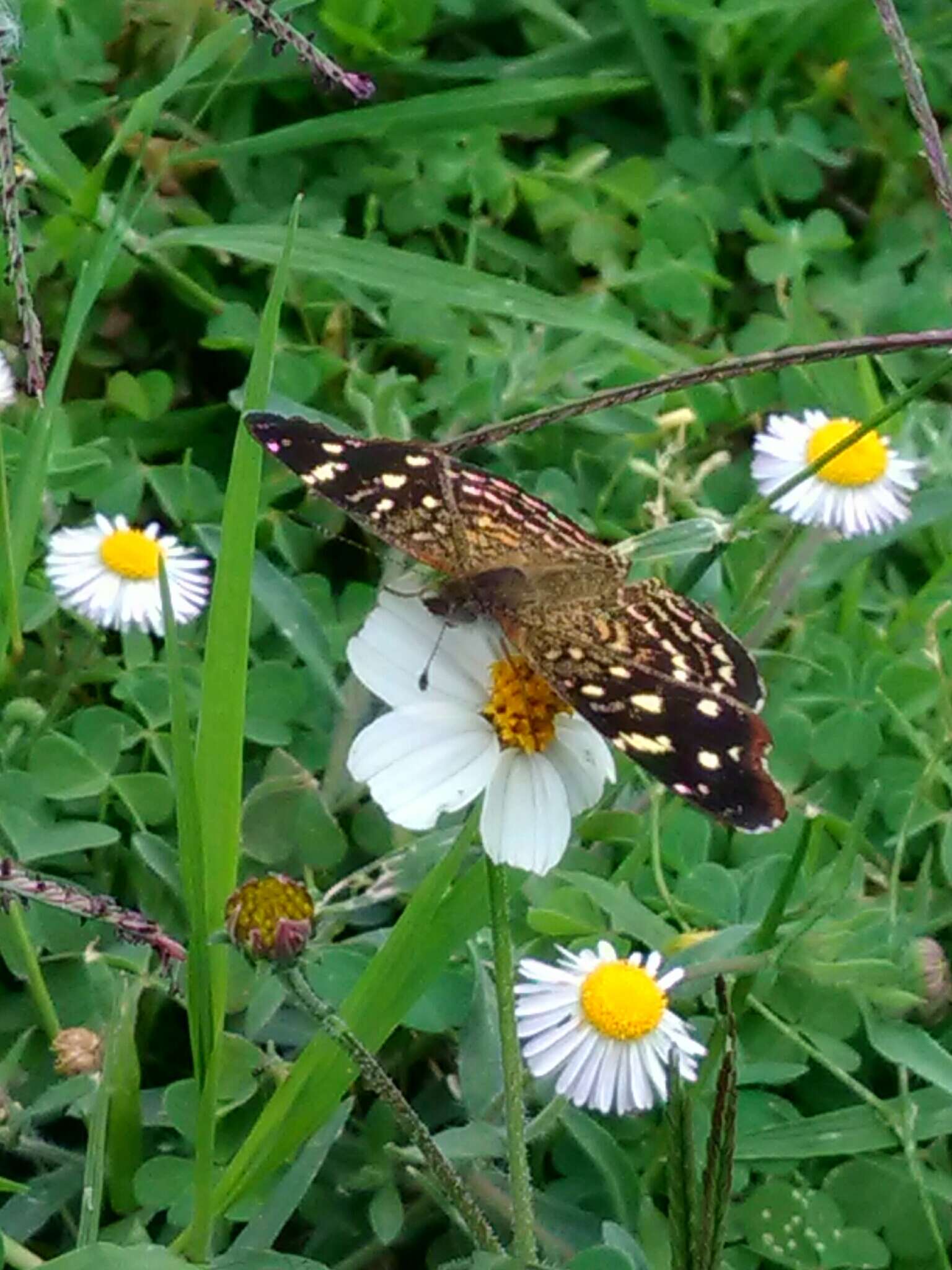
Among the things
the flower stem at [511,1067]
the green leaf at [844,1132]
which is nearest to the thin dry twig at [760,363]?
the flower stem at [511,1067]

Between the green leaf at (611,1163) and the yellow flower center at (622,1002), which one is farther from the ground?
the yellow flower center at (622,1002)

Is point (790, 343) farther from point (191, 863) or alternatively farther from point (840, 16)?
point (191, 863)

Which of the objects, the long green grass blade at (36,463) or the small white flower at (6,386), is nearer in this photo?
the long green grass blade at (36,463)

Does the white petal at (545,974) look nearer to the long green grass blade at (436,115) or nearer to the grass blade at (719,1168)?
the grass blade at (719,1168)

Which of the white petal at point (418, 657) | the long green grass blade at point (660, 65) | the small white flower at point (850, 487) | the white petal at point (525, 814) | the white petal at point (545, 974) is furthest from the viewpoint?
the long green grass blade at point (660, 65)

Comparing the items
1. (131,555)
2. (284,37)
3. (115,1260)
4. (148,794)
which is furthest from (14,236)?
(115,1260)

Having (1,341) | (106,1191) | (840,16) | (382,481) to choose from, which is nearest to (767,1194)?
(106,1191)

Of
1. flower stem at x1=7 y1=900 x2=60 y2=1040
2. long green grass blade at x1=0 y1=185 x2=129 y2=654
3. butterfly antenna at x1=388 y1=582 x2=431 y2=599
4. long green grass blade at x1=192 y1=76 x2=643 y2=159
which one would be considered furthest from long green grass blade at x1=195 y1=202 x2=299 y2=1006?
long green grass blade at x1=192 y1=76 x2=643 y2=159

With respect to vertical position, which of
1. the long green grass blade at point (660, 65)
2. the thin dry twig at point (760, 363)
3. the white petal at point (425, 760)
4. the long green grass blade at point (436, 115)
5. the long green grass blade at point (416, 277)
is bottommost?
the white petal at point (425, 760)
